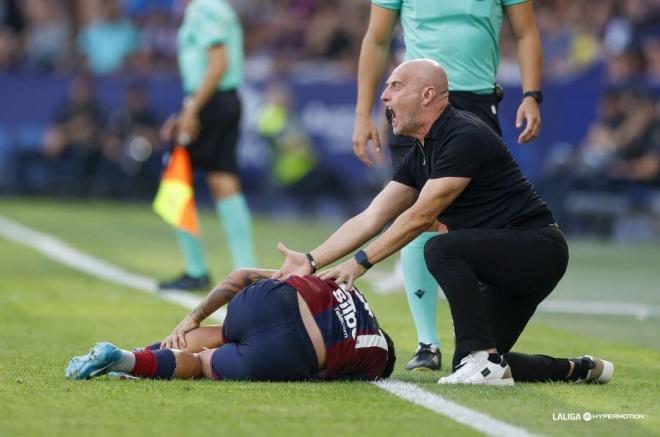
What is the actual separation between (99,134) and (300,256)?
14.6 meters

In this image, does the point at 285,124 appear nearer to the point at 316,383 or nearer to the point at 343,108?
the point at 343,108

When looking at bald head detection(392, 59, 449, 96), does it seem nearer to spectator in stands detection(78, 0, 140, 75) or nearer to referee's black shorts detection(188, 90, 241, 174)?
referee's black shorts detection(188, 90, 241, 174)

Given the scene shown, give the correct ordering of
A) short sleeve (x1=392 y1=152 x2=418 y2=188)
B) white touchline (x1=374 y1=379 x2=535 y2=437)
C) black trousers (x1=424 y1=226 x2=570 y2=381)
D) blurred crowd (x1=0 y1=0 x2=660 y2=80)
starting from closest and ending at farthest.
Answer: white touchline (x1=374 y1=379 x2=535 y2=437) → black trousers (x1=424 y1=226 x2=570 y2=381) → short sleeve (x1=392 y1=152 x2=418 y2=188) → blurred crowd (x1=0 y1=0 x2=660 y2=80)

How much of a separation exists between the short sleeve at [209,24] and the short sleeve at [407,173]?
4635mm

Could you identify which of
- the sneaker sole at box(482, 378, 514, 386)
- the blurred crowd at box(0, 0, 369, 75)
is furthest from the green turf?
the blurred crowd at box(0, 0, 369, 75)

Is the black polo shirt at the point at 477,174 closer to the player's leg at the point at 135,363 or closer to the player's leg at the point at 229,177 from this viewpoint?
the player's leg at the point at 135,363

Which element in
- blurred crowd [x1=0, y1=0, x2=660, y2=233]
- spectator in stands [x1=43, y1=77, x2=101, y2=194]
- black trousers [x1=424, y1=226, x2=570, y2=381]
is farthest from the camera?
spectator in stands [x1=43, y1=77, x2=101, y2=194]

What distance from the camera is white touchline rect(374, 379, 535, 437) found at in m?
5.14

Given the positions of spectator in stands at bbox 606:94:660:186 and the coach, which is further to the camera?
spectator in stands at bbox 606:94:660:186

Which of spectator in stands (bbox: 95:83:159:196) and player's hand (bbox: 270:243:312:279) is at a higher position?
player's hand (bbox: 270:243:312:279)

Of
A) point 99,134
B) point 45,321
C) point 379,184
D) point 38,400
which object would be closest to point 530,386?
point 38,400

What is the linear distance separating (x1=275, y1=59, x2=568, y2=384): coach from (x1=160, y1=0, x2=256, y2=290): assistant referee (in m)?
4.52

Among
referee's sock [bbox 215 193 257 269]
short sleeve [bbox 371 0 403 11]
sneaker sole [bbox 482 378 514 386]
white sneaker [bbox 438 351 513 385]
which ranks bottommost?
referee's sock [bbox 215 193 257 269]

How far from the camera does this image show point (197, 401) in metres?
5.67
